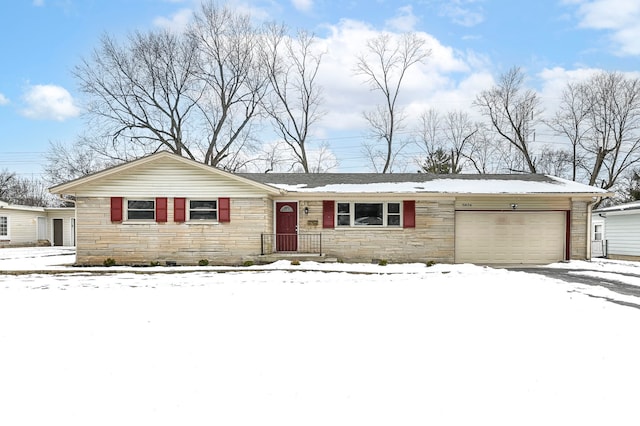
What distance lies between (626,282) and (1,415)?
12935 millimetres

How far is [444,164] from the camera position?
3469 centimetres

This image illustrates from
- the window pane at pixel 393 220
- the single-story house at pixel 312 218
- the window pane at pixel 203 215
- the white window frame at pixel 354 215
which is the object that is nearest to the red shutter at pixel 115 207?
the single-story house at pixel 312 218

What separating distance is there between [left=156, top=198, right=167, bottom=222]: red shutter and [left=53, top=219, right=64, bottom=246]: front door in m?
18.8

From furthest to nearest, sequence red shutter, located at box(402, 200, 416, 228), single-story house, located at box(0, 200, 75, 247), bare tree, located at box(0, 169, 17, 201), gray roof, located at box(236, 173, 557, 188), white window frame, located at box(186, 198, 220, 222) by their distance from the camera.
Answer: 1. bare tree, located at box(0, 169, 17, 201)
2. single-story house, located at box(0, 200, 75, 247)
3. gray roof, located at box(236, 173, 557, 188)
4. red shutter, located at box(402, 200, 416, 228)
5. white window frame, located at box(186, 198, 220, 222)

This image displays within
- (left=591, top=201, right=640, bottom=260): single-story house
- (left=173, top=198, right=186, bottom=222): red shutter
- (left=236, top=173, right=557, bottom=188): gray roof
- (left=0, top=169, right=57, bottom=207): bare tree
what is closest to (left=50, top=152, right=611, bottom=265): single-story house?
(left=173, top=198, right=186, bottom=222): red shutter

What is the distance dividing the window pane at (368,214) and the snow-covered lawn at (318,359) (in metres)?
7.10

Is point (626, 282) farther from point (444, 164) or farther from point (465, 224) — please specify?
point (444, 164)

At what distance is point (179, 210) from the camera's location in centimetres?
1471

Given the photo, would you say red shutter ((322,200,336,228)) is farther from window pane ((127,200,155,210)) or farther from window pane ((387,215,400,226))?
window pane ((127,200,155,210))

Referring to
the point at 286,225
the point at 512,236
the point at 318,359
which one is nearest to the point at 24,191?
the point at 286,225

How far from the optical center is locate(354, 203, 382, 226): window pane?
1569 cm

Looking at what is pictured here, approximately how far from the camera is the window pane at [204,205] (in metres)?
14.9

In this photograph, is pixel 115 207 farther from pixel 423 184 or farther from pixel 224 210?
pixel 423 184

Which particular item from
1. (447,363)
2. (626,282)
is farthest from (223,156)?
(447,363)
